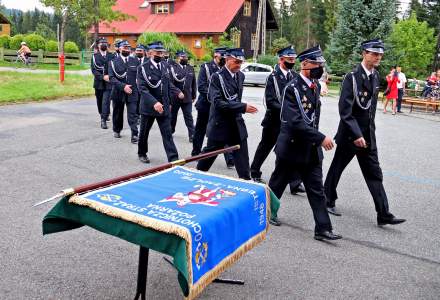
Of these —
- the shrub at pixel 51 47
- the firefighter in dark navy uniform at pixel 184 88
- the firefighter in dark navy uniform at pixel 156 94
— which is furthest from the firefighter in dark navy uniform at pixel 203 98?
the shrub at pixel 51 47

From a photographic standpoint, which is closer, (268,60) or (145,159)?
(145,159)

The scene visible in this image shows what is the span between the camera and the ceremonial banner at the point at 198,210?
2.87 metres

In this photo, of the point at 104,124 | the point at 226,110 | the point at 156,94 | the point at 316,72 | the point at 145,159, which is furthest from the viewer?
the point at 104,124

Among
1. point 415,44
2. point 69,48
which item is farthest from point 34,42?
point 415,44

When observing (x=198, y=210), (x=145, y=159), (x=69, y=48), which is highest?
(x=69, y=48)

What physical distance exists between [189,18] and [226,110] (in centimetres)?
4283

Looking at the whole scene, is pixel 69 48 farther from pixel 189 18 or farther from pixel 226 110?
pixel 226 110

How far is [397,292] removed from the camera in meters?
4.09

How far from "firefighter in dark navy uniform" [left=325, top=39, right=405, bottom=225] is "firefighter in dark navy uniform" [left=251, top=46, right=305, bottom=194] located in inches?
44.2

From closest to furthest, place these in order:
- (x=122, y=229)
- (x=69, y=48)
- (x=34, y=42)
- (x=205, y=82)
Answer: (x=122, y=229) → (x=205, y=82) → (x=34, y=42) → (x=69, y=48)

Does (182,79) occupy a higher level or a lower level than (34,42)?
lower

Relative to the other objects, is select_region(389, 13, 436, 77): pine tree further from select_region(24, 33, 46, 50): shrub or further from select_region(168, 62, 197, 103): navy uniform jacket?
select_region(168, 62, 197, 103): navy uniform jacket

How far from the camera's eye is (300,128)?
4.88m

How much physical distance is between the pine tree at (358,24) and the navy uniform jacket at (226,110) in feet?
76.2
